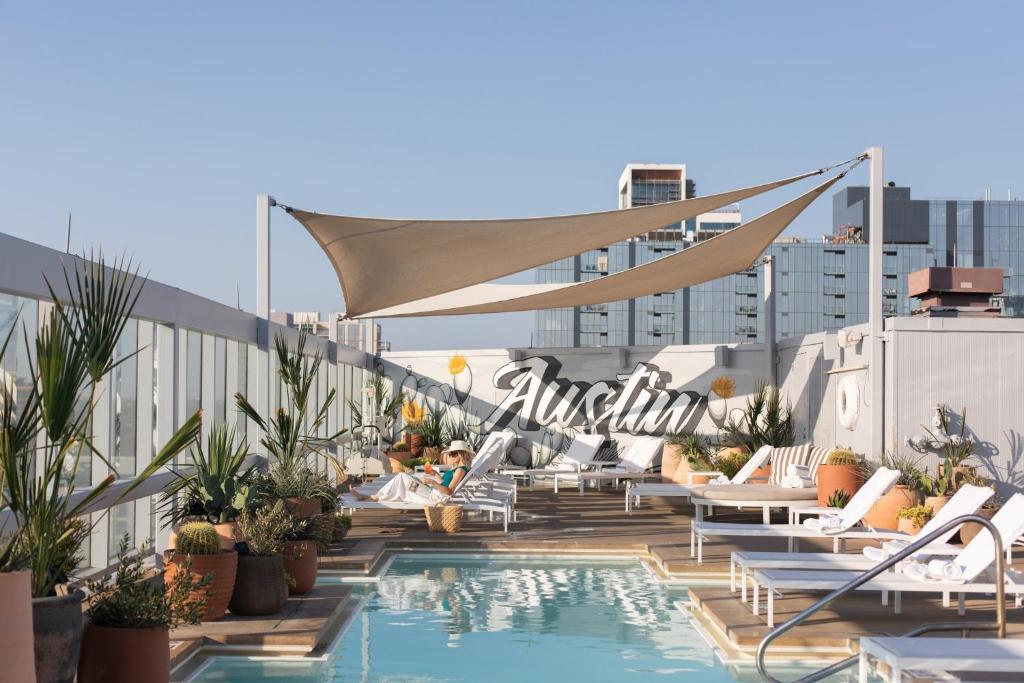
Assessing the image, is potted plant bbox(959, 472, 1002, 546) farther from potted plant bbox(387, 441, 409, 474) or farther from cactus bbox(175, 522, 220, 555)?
potted plant bbox(387, 441, 409, 474)

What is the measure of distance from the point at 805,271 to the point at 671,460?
87.6 metres

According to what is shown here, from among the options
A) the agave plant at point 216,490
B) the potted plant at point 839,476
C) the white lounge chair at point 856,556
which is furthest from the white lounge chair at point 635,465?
the agave plant at point 216,490

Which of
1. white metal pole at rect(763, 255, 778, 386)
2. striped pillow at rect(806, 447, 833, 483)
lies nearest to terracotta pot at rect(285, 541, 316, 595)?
striped pillow at rect(806, 447, 833, 483)

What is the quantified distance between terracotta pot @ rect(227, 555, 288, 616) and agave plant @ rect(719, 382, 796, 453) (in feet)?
33.9

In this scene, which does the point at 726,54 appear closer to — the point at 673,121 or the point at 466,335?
the point at 466,335

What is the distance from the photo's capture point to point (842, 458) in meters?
11.9

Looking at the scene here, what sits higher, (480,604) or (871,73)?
(871,73)

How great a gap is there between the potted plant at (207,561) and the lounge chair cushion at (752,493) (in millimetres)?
5696

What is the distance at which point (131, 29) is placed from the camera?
514 inches

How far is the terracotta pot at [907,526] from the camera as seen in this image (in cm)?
953

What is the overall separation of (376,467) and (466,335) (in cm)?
726

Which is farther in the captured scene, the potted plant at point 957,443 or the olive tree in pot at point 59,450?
the potted plant at point 957,443

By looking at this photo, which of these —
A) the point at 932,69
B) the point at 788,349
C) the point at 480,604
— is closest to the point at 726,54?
the point at 932,69

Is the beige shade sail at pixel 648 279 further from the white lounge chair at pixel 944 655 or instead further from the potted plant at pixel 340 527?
the white lounge chair at pixel 944 655
